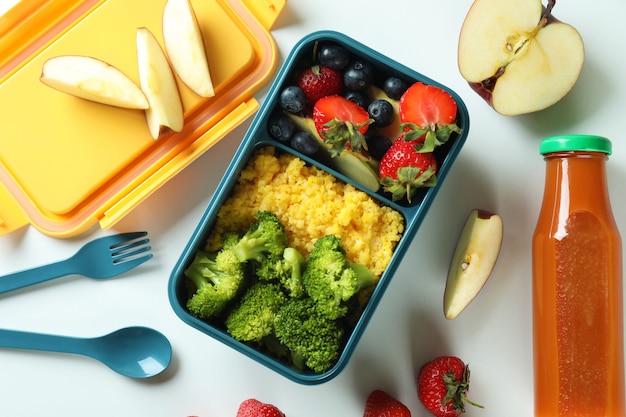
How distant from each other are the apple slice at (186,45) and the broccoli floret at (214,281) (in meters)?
0.34

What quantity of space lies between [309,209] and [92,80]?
51 centimetres

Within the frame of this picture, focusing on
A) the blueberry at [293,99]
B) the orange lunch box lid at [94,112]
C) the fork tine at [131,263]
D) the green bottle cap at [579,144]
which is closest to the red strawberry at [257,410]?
the fork tine at [131,263]

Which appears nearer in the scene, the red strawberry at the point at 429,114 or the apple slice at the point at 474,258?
the red strawberry at the point at 429,114

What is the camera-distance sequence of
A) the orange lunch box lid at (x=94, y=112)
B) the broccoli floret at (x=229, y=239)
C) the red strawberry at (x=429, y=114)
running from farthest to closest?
the orange lunch box lid at (x=94, y=112), the broccoli floret at (x=229, y=239), the red strawberry at (x=429, y=114)

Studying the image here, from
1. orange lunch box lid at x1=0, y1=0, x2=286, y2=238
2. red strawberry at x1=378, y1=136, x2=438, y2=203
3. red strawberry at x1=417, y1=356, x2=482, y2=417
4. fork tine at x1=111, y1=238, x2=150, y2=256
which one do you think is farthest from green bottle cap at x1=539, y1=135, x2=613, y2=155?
fork tine at x1=111, y1=238, x2=150, y2=256

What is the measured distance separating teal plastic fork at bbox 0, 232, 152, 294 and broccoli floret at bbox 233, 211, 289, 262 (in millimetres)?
269

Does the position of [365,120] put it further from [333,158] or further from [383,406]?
[383,406]

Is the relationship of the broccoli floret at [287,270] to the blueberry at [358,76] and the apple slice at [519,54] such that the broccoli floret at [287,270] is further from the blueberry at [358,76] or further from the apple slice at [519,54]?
the apple slice at [519,54]

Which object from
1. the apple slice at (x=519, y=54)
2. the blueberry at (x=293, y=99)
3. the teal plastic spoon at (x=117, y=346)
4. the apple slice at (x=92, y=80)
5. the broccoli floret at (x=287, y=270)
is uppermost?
the apple slice at (x=519, y=54)

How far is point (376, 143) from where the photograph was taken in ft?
3.80

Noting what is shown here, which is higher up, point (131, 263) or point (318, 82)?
point (318, 82)

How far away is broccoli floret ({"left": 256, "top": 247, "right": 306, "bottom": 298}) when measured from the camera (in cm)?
113

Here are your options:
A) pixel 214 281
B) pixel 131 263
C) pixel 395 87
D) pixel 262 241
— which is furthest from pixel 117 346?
pixel 395 87

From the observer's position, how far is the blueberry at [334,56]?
45.2 inches
